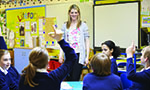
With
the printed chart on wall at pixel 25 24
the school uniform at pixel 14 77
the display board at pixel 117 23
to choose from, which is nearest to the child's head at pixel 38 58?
the school uniform at pixel 14 77

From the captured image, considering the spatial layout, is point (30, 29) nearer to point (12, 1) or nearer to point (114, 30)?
point (12, 1)

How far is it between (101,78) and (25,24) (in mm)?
4541

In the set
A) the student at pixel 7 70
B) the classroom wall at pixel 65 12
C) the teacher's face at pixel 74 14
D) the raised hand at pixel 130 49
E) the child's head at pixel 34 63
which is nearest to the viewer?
the child's head at pixel 34 63

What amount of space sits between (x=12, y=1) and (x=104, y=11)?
123 inches

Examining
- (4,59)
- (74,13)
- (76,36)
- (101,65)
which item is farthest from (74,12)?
(101,65)

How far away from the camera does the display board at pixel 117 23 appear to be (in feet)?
13.1

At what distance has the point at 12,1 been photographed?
6078 mm

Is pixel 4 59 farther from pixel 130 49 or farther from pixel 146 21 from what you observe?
pixel 146 21

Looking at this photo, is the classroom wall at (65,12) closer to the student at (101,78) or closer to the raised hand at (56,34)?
the student at (101,78)

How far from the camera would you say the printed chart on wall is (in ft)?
18.1

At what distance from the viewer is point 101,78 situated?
5.50ft

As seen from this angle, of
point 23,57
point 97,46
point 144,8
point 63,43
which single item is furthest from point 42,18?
point 63,43

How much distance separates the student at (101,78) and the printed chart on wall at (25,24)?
12.8ft

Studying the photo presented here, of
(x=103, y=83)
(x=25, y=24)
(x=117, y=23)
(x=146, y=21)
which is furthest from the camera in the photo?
(x=25, y=24)
